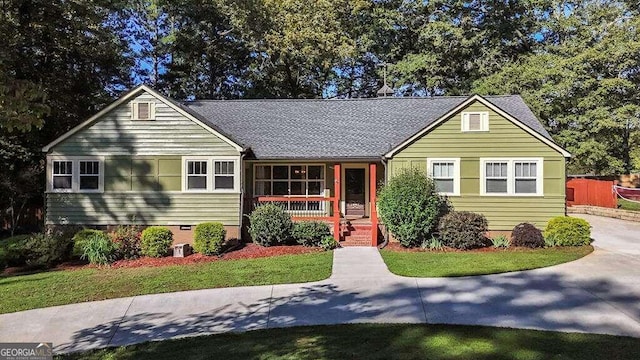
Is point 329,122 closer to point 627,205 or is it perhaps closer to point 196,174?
point 196,174

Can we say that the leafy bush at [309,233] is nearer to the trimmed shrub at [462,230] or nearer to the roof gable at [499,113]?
the roof gable at [499,113]

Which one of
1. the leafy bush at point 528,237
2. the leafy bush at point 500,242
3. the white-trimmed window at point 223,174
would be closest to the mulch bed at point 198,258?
the white-trimmed window at point 223,174

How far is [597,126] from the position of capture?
25.6m

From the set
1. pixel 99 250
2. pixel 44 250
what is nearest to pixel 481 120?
pixel 99 250

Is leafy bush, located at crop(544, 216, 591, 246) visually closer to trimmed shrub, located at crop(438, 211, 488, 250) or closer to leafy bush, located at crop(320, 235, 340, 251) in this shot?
trimmed shrub, located at crop(438, 211, 488, 250)

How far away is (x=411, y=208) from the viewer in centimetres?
1370

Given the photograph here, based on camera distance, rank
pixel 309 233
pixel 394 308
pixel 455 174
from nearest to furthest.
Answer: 1. pixel 394 308
2. pixel 309 233
3. pixel 455 174

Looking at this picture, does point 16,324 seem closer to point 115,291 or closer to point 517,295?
point 115,291

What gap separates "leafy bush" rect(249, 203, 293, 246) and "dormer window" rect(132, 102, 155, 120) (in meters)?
4.84

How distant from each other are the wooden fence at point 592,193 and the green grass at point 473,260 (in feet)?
35.8

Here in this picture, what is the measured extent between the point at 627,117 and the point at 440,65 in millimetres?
10826

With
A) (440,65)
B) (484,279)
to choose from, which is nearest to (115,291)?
(484,279)

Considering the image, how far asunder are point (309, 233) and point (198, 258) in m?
3.43

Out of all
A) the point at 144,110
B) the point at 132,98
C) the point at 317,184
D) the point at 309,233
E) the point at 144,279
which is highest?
the point at 132,98
